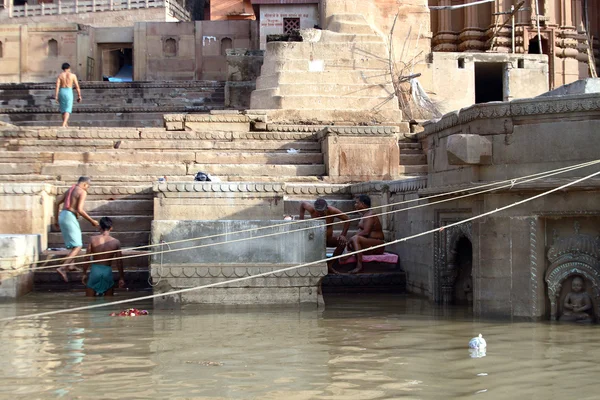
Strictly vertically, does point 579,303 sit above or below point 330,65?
below

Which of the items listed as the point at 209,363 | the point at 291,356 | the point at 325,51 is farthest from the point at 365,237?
the point at 325,51

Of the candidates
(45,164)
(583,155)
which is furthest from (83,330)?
(45,164)

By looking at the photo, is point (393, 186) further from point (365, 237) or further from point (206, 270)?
point (206, 270)

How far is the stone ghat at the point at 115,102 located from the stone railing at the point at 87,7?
9.31 m

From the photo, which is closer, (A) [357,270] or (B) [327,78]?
(A) [357,270]

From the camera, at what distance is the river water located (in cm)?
490

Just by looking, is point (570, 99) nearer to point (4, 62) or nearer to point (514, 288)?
point (514, 288)

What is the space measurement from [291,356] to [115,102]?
1578 centimetres

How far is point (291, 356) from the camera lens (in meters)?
5.81

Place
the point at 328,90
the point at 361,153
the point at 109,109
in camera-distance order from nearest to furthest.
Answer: the point at 361,153
the point at 328,90
the point at 109,109

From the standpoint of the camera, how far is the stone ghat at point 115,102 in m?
19.0

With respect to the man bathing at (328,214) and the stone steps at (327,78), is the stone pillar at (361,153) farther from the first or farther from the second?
the stone steps at (327,78)

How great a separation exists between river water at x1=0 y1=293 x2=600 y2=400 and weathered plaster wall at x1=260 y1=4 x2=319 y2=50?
1457 cm

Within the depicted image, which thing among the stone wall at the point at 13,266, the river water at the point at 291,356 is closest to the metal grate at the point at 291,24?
the stone wall at the point at 13,266
